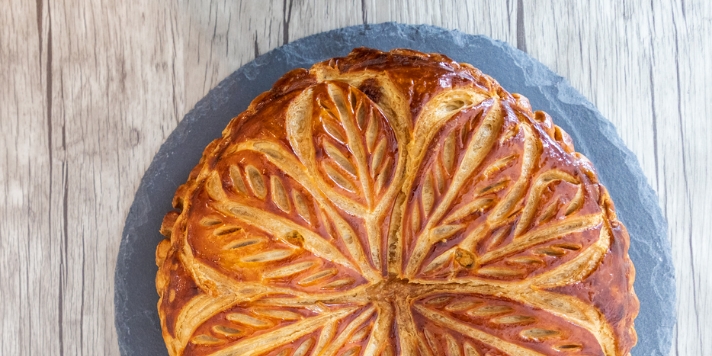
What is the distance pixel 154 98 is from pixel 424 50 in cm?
91

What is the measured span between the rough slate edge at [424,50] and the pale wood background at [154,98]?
20 cm

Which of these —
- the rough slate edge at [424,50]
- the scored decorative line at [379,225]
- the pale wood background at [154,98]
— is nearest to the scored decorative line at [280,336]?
the scored decorative line at [379,225]

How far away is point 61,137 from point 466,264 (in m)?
1.42

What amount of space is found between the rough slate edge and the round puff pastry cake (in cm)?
37

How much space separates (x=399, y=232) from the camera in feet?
5.38

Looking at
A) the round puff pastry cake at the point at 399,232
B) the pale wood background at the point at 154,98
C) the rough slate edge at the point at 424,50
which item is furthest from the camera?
the pale wood background at the point at 154,98

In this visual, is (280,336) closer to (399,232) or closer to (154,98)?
(399,232)

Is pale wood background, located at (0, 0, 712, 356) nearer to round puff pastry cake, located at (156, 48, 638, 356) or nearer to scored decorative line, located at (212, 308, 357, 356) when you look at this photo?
round puff pastry cake, located at (156, 48, 638, 356)

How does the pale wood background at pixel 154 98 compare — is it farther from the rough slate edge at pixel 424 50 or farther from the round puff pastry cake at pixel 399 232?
the round puff pastry cake at pixel 399 232

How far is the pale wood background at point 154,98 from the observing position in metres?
2.16

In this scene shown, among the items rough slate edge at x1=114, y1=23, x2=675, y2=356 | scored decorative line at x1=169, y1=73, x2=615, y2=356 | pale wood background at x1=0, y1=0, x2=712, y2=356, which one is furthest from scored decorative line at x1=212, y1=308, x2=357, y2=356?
pale wood background at x1=0, y1=0, x2=712, y2=356

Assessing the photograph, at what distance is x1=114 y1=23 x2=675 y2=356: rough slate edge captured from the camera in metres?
1.97

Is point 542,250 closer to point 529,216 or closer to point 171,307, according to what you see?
point 529,216

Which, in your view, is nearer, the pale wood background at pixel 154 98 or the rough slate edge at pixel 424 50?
the rough slate edge at pixel 424 50
